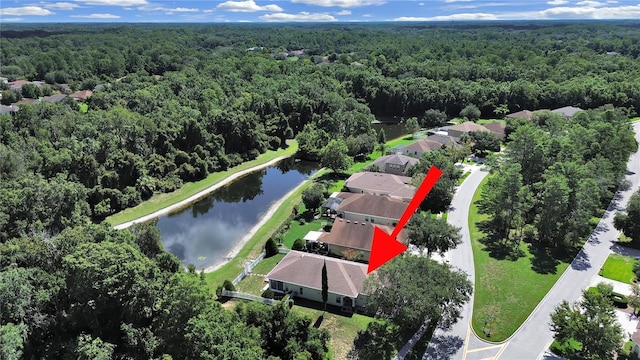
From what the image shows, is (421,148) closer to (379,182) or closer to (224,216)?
(379,182)

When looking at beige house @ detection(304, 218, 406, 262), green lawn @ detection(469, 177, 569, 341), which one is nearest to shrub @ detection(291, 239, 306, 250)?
beige house @ detection(304, 218, 406, 262)

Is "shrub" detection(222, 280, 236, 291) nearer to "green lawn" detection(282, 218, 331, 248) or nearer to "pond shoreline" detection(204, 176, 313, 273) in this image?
"pond shoreline" detection(204, 176, 313, 273)

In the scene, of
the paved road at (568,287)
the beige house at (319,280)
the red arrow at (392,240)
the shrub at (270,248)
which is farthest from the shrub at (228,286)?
the paved road at (568,287)

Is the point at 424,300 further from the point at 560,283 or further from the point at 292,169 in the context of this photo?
the point at 292,169

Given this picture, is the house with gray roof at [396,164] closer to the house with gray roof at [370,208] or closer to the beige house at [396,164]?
the beige house at [396,164]

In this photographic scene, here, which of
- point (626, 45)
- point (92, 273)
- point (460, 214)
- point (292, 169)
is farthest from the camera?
point (626, 45)

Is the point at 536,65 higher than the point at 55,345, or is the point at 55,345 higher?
the point at 536,65

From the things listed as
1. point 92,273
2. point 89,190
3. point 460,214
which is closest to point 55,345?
point 92,273
